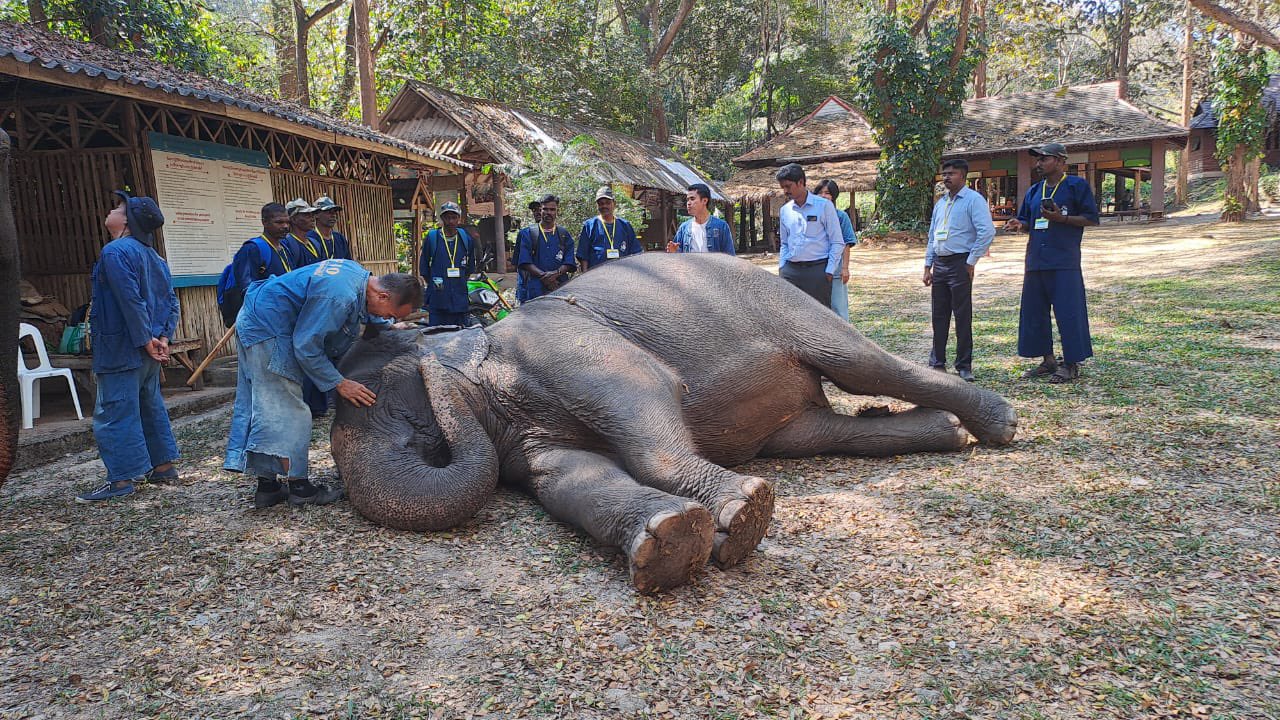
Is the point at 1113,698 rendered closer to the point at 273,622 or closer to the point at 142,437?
the point at 273,622

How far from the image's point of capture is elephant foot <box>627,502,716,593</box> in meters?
3.05

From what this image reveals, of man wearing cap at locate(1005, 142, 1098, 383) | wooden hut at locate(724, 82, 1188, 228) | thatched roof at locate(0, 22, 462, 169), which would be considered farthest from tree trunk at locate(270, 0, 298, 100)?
man wearing cap at locate(1005, 142, 1098, 383)

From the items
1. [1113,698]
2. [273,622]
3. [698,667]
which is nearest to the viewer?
[1113,698]

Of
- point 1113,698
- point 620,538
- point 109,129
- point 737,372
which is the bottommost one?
point 1113,698

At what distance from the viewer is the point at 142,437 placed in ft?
16.0

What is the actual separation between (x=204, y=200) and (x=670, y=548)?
26.4 ft

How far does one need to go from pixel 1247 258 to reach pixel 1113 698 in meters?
15.7

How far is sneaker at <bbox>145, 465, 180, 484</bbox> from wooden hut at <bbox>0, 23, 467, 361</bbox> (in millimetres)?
3632

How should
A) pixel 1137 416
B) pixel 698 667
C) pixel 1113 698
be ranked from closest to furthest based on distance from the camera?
1. pixel 1113 698
2. pixel 698 667
3. pixel 1137 416

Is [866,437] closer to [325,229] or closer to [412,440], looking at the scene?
[412,440]

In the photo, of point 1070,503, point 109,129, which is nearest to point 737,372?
point 1070,503

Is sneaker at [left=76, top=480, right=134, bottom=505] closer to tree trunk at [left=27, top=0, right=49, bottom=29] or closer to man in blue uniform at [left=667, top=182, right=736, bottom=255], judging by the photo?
man in blue uniform at [left=667, top=182, right=736, bottom=255]

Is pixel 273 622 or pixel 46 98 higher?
pixel 46 98

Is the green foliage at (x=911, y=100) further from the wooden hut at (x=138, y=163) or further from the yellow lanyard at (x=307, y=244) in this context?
the yellow lanyard at (x=307, y=244)
